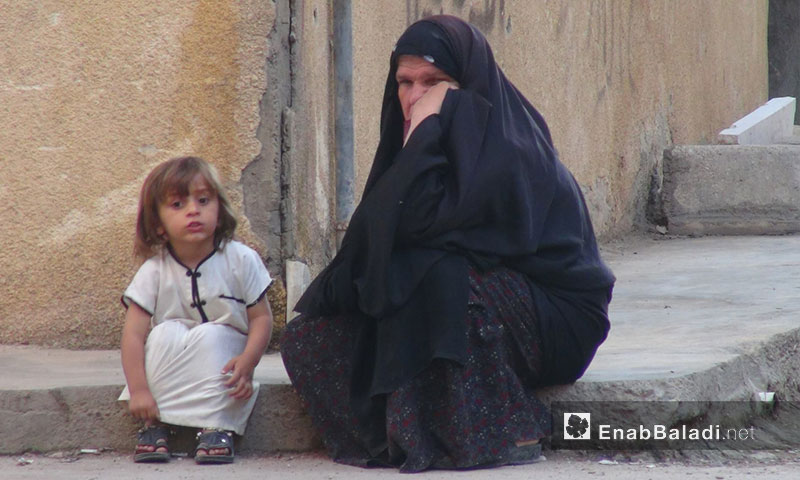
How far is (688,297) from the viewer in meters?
4.59

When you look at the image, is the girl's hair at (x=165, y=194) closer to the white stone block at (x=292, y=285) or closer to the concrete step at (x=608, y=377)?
the concrete step at (x=608, y=377)

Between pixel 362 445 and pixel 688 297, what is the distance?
2241mm

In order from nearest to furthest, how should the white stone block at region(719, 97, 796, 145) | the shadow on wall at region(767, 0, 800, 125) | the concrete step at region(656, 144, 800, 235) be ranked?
the concrete step at region(656, 144, 800, 235) → the white stone block at region(719, 97, 796, 145) → the shadow on wall at region(767, 0, 800, 125)

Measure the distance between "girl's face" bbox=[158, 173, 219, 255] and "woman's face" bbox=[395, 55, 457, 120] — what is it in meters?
0.52

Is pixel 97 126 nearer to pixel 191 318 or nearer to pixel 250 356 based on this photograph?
pixel 191 318

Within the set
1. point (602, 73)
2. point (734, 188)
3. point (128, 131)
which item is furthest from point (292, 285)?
point (734, 188)

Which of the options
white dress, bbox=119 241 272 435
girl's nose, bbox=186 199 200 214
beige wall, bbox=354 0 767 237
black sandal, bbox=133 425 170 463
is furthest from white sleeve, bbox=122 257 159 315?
beige wall, bbox=354 0 767 237

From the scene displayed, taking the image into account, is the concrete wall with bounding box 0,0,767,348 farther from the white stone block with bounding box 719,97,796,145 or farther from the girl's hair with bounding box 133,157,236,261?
the white stone block with bounding box 719,97,796,145

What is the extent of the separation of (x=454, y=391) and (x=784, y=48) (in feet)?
50.3

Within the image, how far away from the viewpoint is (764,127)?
966 centimetres

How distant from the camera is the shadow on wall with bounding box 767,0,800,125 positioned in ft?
54.4

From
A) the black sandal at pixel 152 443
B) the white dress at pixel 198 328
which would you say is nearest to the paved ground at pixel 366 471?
the black sandal at pixel 152 443

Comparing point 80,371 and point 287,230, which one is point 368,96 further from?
point 80,371

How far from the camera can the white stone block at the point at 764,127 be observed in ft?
28.7
